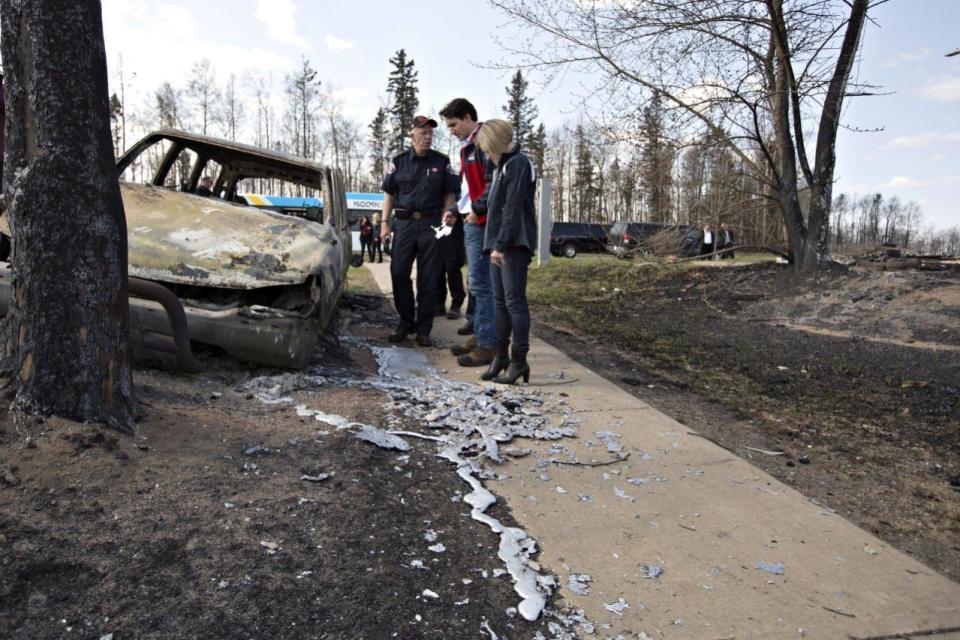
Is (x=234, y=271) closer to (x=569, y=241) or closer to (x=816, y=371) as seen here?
(x=816, y=371)

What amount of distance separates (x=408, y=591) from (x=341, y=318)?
5296 millimetres

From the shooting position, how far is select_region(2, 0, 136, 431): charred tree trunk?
233cm

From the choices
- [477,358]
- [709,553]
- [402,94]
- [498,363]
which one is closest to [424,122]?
[477,358]

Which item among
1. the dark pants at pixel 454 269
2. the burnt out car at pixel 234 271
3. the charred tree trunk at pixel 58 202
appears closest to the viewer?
the charred tree trunk at pixel 58 202

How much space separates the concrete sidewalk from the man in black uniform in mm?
2540

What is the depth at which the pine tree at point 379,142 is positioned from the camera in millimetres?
53638

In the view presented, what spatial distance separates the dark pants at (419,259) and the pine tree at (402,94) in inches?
1791

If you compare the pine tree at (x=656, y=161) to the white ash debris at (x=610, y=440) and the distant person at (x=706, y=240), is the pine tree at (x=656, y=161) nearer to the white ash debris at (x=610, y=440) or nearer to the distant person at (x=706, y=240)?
the distant person at (x=706, y=240)

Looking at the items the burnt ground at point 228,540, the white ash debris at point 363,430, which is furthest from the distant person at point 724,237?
the burnt ground at point 228,540

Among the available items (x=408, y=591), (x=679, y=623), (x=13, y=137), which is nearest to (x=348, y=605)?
(x=408, y=591)

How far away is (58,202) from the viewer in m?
2.37

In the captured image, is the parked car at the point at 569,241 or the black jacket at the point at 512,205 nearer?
the black jacket at the point at 512,205

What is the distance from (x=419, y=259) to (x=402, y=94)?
156 feet

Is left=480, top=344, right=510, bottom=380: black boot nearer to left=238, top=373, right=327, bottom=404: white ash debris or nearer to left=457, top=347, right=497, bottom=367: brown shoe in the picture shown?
left=457, top=347, right=497, bottom=367: brown shoe
